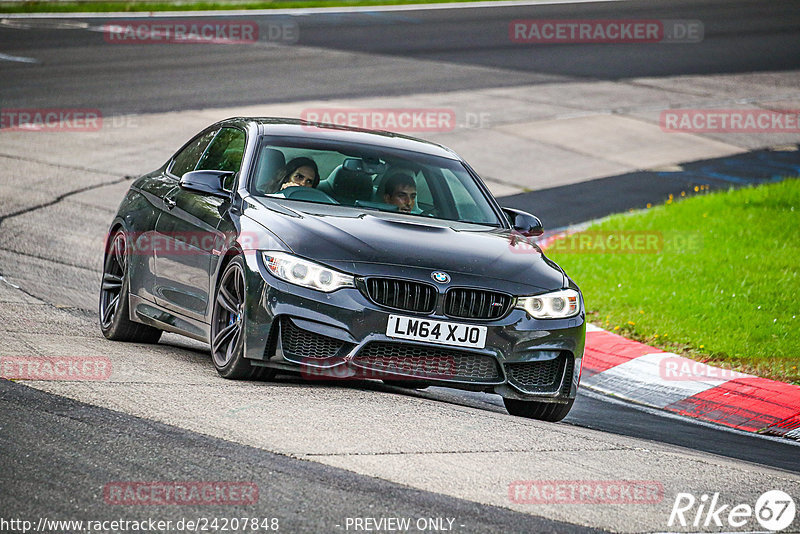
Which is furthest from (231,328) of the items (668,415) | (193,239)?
(668,415)

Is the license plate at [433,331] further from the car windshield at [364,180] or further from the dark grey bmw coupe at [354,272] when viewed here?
the car windshield at [364,180]

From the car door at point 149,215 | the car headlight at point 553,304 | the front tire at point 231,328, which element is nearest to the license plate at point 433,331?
the car headlight at point 553,304

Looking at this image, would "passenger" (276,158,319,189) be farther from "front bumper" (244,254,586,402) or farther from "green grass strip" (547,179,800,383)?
"green grass strip" (547,179,800,383)

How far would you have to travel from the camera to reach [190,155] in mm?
9016

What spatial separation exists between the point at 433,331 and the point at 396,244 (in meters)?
0.60

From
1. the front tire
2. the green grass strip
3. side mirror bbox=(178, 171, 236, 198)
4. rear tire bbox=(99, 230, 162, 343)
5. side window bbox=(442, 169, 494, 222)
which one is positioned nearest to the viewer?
the front tire

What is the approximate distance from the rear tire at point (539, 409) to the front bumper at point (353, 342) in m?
0.52

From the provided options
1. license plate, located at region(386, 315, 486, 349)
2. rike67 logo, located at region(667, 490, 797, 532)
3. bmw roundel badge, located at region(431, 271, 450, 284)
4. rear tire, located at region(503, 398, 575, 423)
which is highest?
bmw roundel badge, located at region(431, 271, 450, 284)

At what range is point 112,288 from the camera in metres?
9.01

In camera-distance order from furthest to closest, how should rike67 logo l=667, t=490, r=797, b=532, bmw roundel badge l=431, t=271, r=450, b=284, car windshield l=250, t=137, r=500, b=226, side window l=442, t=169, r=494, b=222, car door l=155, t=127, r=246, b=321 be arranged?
side window l=442, t=169, r=494, b=222 < car windshield l=250, t=137, r=500, b=226 < car door l=155, t=127, r=246, b=321 < bmw roundel badge l=431, t=271, r=450, b=284 < rike67 logo l=667, t=490, r=797, b=532

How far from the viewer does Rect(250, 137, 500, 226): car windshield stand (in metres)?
7.91

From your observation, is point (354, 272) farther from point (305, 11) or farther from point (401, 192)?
point (305, 11)

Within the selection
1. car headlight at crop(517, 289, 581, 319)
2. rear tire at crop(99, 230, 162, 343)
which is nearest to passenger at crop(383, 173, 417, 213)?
car headlight at crop(517, 289, 581, 319)

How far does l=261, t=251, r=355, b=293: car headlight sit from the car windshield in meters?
1.04
